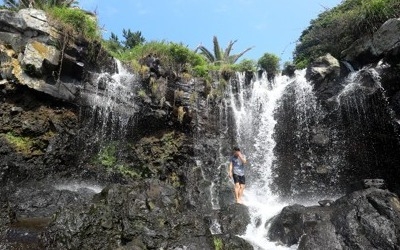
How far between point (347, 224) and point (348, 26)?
11092mm

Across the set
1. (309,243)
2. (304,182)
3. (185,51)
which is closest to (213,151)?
(304,182)

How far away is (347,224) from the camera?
8.48 meters

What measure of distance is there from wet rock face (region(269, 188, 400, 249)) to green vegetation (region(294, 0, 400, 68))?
30.0ft

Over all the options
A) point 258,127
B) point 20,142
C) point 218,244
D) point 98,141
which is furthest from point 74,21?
point 218,244

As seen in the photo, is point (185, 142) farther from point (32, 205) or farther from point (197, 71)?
point (32, 205)

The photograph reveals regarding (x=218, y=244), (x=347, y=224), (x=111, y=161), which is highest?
(x=111, y=161)

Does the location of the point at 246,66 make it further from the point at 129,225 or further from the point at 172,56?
the point at 129,225

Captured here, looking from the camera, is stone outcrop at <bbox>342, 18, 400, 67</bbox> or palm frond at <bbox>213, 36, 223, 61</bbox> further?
palm frond at <bbox>213, 36, 223, 61</bbox>

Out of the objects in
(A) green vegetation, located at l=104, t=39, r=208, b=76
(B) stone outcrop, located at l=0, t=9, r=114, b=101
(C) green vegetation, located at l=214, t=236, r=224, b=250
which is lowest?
(C) green vegetation, located at l=214, t=236, r=224, b=250

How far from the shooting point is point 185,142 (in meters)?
15.3

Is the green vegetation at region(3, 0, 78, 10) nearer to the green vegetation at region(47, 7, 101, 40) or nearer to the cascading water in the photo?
the green vegetation at region(47, 7, 101, 40)

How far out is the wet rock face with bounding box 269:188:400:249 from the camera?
8062 millimetres

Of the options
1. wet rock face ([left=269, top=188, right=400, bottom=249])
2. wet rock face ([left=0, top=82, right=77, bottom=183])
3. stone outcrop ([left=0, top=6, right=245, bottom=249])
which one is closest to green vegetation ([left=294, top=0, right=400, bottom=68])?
stone outcrop ([left=0, top=6, right=245, bottom=249])

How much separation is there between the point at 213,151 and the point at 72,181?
18.5 feet
